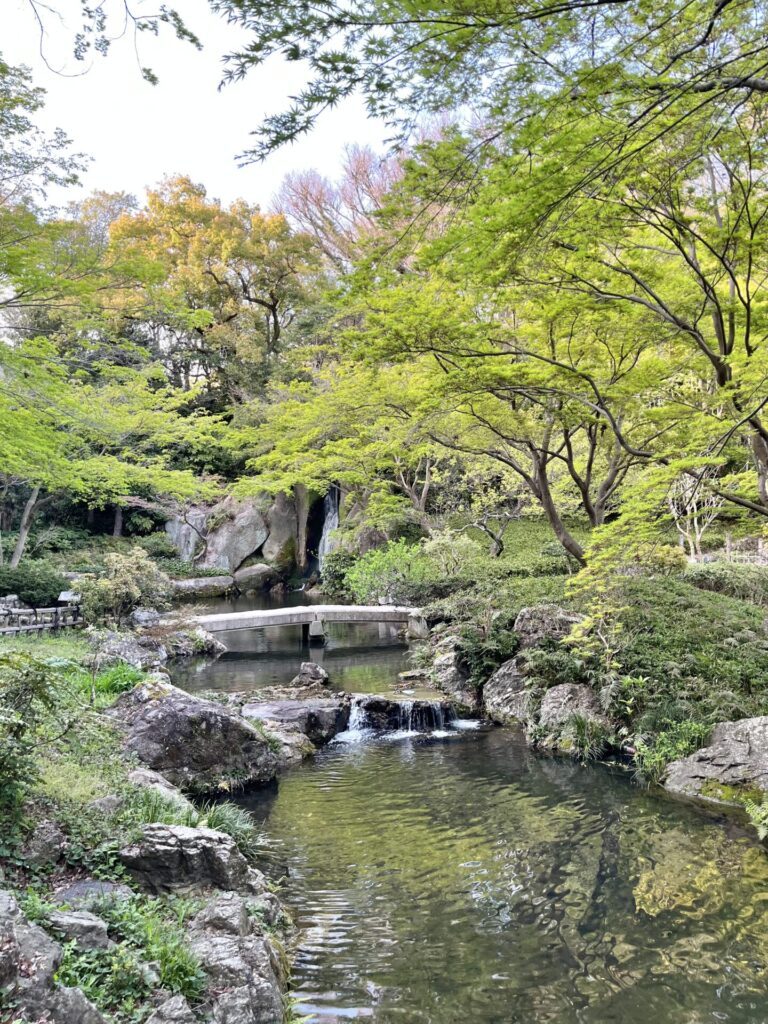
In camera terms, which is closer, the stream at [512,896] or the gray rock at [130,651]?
the stream at [512,896]

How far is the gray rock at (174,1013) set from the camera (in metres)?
2.87

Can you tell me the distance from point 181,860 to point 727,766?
6012 millimetres

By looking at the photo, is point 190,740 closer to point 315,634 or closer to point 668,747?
point 668,747

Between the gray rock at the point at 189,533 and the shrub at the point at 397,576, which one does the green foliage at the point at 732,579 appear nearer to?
the shrub at the point at 397,576

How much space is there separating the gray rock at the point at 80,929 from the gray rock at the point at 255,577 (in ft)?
74.7

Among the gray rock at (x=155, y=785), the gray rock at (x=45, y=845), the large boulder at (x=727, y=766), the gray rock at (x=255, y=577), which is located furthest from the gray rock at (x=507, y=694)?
the gray rock at (x=255, y=577)

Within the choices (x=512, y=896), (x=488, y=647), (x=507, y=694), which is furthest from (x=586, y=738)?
(x=512, y=896)

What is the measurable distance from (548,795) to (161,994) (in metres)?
5.26

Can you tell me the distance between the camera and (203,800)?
23.9 ft

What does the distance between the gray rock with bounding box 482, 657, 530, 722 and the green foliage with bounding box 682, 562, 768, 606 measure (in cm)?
498

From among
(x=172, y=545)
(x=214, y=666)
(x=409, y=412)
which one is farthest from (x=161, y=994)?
(x=172, y=545)

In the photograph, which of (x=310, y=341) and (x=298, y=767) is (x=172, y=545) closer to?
(x=310, y=341)

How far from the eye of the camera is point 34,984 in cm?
260

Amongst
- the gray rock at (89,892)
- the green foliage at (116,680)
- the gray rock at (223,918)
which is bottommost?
the gray rock at (223,918)
